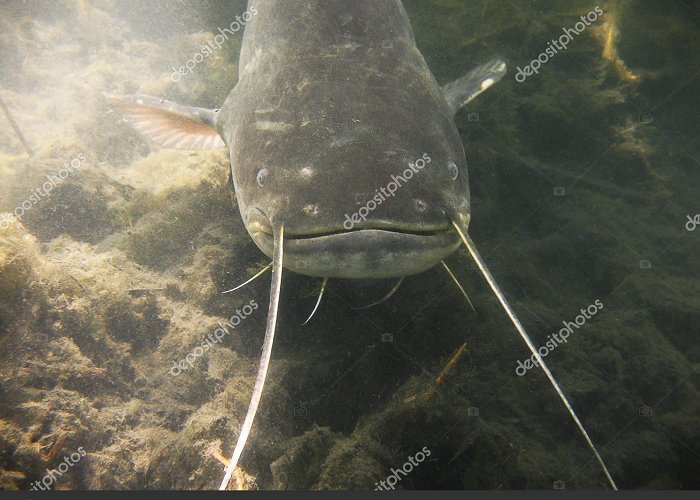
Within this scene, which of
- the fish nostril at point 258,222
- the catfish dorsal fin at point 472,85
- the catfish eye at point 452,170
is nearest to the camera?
the fish nostril at point 258,222

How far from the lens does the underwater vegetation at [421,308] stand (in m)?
2.01

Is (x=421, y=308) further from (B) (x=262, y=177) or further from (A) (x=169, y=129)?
(A) (x=169, y=129)

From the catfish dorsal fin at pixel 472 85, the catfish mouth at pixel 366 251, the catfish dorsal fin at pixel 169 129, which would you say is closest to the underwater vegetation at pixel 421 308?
the catfish dorsal fin at pixel 169 129

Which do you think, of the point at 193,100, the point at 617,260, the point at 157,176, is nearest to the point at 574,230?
the point at 617,260

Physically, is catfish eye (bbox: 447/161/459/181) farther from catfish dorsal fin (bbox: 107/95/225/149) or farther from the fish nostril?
catfish dorsal fin (bbox: 107/95/225/149)

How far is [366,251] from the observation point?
170 centimetres

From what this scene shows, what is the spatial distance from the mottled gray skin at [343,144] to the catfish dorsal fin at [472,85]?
0.50 metres

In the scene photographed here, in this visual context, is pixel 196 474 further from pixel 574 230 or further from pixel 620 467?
pixel 574 230

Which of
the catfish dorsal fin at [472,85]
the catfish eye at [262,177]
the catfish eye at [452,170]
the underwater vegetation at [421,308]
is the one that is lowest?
the underwater vegetation at [421,308]

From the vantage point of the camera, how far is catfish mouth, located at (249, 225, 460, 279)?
1.71 meters

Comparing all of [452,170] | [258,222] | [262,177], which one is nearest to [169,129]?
[262,177]

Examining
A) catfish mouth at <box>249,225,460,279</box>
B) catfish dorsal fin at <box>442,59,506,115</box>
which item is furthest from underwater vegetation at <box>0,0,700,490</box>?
catfish dorsal fin at <box>442,59,506,115</box>

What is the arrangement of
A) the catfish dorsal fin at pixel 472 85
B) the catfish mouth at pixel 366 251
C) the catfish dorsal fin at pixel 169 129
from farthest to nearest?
the catfish dorsal fin at pixel 169 129 < the catfish dorsal fin at pixel 472 85 < the catfish mouth at pixel 366 251

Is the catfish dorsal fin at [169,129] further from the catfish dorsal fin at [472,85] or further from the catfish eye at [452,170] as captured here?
the catfish eye at [452,170]
